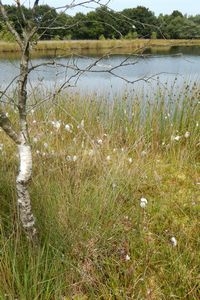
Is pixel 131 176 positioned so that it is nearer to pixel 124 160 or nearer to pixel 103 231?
pixel 124 160

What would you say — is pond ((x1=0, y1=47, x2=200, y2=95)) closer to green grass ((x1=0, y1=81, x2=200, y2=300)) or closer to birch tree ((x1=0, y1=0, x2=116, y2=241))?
birch tree ((x1=0, y1=0, x2=116, y2=241))

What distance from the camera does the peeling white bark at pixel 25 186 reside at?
163 cm

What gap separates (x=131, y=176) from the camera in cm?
263

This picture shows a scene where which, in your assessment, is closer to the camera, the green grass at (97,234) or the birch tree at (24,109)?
the birch tree at (24,109)

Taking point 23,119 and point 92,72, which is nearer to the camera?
point 23,119

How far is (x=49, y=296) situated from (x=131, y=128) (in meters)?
2.73

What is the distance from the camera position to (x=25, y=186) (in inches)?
65.1

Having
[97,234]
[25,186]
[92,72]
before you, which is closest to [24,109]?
[25,186]

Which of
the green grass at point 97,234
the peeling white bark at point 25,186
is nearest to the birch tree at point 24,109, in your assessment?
the peeling white bark at point 25,186

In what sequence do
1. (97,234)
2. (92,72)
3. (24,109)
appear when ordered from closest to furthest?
1. (24,109)
2. (97,234)
3. (92,72)

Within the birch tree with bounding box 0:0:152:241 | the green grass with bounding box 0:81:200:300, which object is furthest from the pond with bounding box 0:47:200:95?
the green grass with bounding box 0:81:200:300

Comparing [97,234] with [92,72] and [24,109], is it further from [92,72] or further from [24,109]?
[92,72]

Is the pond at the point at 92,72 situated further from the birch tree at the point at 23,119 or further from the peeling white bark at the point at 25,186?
the peeling white bark at the point at 25,186

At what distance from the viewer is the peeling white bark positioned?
1629 mm
